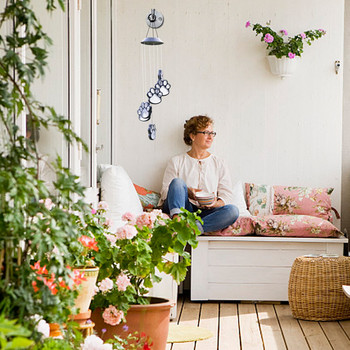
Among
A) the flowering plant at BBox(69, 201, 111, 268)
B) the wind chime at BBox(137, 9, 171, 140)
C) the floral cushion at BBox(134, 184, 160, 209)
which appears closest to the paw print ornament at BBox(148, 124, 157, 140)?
the wind chime at BBox(137, 9, 171, 140)

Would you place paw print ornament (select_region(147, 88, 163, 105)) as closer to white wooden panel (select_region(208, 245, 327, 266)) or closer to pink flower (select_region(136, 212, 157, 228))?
white wooden panel (select_region(208, 245, 327, 266))

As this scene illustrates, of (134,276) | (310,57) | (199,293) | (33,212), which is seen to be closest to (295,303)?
(199,293)

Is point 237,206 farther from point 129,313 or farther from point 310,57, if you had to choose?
point 129,313

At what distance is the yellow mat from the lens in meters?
3.84

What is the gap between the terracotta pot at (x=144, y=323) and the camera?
2.87m

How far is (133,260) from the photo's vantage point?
9.59 ft

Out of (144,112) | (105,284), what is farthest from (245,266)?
(105,284)

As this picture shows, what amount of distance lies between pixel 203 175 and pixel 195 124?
16.0 inches

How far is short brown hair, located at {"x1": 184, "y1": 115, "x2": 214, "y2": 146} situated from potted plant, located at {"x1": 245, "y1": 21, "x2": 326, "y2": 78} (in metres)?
0.72

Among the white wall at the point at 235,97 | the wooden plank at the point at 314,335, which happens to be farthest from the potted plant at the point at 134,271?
the white wall at the point at 235,97

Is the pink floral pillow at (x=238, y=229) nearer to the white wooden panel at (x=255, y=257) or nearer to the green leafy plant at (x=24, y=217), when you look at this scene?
the white wooden panel at (x=255, y=257)

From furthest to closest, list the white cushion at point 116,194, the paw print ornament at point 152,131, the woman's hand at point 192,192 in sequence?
the paw print ornament at point 152,131
the woman's hand at point 192,192
the white cushion at point 116,194

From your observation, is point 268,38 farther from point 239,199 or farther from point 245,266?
point 245,266

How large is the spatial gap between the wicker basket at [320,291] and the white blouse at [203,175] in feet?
3.29
